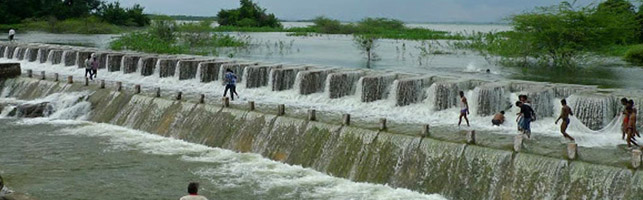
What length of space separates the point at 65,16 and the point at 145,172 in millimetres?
76438

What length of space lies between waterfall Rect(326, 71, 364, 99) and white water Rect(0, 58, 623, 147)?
0.28 m

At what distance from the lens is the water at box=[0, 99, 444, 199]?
1438cm

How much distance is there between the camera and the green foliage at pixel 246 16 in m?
94.4

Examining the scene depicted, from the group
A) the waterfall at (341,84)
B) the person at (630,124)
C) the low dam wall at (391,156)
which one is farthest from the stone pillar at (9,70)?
the person at (630,124)

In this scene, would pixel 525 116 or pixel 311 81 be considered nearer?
pixel 525 116

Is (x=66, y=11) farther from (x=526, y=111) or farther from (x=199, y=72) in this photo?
(x=526, y=111)

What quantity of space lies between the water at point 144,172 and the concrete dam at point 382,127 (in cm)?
56

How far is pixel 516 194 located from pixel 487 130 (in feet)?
18.9

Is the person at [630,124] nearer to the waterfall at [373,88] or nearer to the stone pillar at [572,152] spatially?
the stone pillar at [572,152]

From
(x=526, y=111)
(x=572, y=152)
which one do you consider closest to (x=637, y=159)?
(x=572, y=152)

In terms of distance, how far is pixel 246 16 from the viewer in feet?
314

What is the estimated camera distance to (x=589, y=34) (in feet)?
120

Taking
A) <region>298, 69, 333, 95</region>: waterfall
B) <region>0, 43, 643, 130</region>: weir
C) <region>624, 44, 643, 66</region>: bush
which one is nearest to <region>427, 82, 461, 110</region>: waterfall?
<region>0, 43, 643, 130</region>: weir

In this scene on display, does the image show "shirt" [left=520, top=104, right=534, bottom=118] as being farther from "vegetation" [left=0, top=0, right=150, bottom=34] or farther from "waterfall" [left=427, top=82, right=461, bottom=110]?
"vegetation" [left=0, top=0, right=150, bottom=34]
